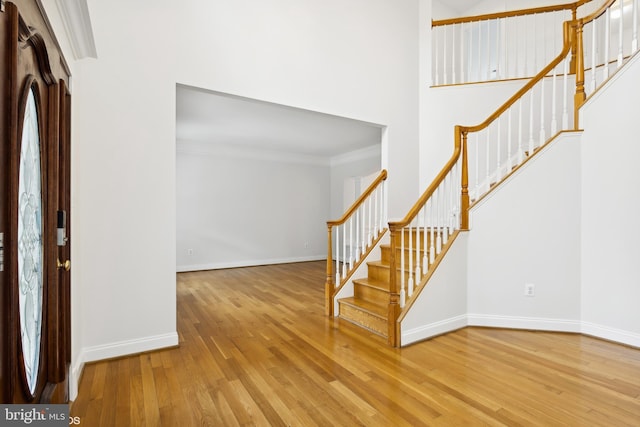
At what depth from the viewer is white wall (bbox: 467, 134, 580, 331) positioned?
3008mm

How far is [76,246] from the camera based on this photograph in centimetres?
221

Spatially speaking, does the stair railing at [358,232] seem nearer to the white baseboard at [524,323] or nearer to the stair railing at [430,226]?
the stair railing at [430,226]

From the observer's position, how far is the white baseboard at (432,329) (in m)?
2.73

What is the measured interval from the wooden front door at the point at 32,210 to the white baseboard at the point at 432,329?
7.92 feet

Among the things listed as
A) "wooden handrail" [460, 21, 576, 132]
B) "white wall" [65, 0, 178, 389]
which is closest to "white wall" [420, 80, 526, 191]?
"wooden handrail" [460, 21, 576, 132]

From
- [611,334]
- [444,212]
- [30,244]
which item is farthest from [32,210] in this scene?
[611,334]

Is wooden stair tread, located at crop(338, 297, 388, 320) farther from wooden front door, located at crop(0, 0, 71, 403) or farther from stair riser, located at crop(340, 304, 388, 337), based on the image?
wooden front door, located at crop(0, 0, 71, 403)

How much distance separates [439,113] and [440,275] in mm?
2463

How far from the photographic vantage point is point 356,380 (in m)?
2.12

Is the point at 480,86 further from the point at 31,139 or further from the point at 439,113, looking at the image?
the point at 31,139

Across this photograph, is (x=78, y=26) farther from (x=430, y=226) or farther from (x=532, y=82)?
(x=532, y=82)

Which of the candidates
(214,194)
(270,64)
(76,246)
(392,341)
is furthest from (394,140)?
(214,194)

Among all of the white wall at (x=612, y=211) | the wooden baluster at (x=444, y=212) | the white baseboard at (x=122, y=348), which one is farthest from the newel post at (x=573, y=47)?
the white baseboard at (x=122, y=348)

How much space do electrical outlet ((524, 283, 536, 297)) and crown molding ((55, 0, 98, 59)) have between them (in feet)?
13.5
